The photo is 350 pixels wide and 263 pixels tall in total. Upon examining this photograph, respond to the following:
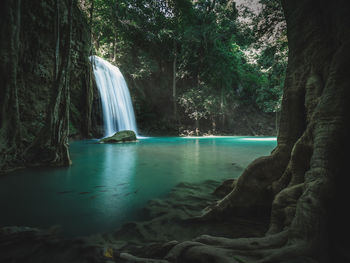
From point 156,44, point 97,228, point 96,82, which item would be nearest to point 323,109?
point 97,228

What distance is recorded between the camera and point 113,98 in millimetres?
17125

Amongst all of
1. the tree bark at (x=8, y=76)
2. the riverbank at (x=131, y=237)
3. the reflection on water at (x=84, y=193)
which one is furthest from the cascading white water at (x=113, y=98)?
the riverbank at (x=131, y=237)

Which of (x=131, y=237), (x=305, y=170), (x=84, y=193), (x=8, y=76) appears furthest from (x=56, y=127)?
(x=305, y=170)

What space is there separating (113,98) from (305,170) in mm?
17284

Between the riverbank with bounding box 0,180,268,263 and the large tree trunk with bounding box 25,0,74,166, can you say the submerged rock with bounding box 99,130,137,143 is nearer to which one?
the large tree trunk with bounding box 25,0,74,166

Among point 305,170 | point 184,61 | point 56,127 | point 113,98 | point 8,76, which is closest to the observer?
point 305,170

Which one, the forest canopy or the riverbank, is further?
the forest canopy

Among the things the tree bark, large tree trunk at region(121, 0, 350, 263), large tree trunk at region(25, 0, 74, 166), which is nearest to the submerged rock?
large tree trunk at region(25, 0, 74, 166)

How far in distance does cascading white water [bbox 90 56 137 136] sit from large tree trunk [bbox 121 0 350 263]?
15.7 m

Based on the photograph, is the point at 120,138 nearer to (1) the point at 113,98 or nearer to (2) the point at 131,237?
(1) the point at 113,98

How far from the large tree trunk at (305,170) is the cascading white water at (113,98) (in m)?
15.7

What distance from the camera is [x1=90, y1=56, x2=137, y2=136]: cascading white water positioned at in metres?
16.3

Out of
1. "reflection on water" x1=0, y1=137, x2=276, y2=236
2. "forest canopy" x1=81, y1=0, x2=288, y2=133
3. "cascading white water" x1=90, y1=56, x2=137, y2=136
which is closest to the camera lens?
"reflection on water" x1=0, y1=137, x2=276, y2=236

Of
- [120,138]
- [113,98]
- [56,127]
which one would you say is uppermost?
[113,98]
